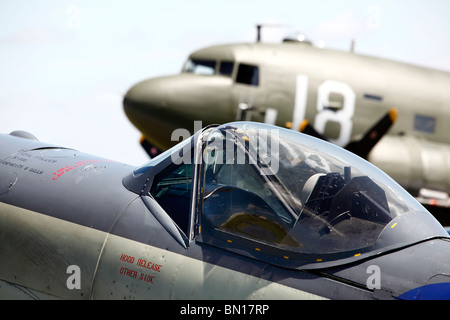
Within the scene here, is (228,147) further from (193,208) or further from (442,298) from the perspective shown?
(442,298)

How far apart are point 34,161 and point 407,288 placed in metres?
3.38

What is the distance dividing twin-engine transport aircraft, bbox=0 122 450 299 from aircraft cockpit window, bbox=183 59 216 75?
12094mm

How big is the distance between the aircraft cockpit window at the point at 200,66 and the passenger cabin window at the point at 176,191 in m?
12.3

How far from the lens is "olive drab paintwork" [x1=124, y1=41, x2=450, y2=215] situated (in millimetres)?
16031

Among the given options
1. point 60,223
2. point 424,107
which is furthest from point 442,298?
point 424,107

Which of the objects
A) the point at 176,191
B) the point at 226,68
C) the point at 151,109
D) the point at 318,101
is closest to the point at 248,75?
the point at 226,68

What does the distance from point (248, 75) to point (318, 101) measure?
2.07m

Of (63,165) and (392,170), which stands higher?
(63,165)

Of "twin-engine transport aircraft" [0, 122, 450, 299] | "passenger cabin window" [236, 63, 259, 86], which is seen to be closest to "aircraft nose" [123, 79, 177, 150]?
"passenger cabin window" [236, 63, 259, 86]

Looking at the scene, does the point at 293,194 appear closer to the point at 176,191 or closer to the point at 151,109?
the point at 176,191

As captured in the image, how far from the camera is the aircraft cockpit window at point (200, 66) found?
16.8 m

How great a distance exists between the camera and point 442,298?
329 cm

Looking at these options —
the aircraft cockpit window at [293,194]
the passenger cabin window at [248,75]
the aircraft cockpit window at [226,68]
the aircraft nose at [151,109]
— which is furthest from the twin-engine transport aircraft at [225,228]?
the aircraft cockpit window at [226,68]
